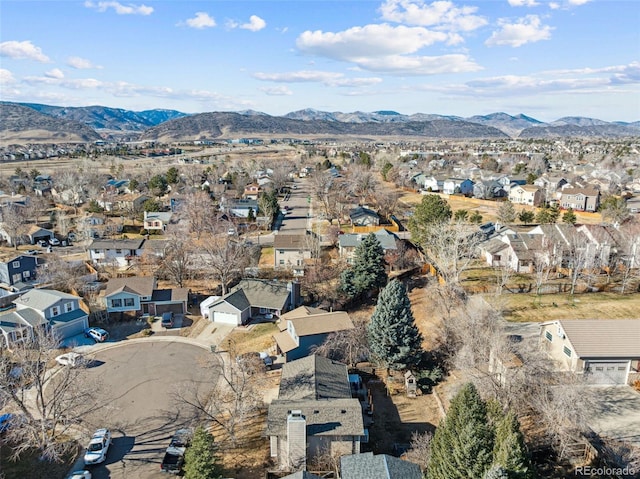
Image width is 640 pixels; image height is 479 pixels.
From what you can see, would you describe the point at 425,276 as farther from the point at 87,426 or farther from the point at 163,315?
the point at 87,426

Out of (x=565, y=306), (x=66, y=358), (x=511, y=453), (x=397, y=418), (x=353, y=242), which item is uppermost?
(x=353, y=242)

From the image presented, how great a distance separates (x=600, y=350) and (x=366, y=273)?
713 inches

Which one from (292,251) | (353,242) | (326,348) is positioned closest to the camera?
(326,348)

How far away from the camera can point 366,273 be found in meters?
37.9

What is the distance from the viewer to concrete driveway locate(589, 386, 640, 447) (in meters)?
20.2

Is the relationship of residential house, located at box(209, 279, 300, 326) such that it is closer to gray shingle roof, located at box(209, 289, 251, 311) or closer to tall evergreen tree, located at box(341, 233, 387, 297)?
gray shingle roof, located at box(209, 289, 251, 311)

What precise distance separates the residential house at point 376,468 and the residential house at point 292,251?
28.2m

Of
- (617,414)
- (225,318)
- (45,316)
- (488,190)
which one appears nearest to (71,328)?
(45,316)

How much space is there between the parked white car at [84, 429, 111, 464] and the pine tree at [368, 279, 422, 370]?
15681 millimetres

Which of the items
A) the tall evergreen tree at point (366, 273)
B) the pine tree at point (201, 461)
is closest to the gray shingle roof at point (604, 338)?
the tall evergreen tree at point (366, 273)

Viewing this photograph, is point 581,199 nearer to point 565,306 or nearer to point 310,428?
point 565,306

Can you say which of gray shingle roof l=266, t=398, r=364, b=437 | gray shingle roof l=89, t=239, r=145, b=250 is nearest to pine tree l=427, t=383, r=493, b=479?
gray shingle roof l=266, t=398, r=364, b=437

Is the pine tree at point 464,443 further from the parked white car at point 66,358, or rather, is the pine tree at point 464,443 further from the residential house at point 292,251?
the residential house at point 292,251

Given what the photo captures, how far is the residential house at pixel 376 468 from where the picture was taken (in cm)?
1705
